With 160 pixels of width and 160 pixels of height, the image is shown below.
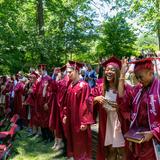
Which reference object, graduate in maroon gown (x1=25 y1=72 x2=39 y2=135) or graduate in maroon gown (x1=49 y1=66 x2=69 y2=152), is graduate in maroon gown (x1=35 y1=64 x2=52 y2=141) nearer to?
graduate in maroon gown (x1=25 y1=72 x2=39 y2=135)

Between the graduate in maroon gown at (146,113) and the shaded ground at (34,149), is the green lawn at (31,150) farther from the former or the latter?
the graduate in maroon gown at (146,113)

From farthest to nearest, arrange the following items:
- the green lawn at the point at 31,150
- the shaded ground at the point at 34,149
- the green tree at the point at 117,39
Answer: the green tree at the point at 117,39 → the green lawn at the point at 31,150 → the shaded ground at the point at 34,149

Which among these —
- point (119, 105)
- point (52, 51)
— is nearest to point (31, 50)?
point (52, 51)

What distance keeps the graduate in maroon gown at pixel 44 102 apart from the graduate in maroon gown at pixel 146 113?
6094 mm

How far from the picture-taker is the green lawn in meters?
9.08

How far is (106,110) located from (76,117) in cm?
109

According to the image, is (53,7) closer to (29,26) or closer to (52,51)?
(29,26)

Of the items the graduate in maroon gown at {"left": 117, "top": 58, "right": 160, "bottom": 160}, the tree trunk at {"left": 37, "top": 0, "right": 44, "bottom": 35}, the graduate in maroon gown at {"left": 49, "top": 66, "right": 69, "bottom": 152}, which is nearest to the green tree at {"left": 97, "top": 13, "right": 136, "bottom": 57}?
the tree trunk at {"left": 37, "top": 0, "right": 44, "bottom": 35}

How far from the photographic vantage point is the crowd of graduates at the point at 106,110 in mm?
4395

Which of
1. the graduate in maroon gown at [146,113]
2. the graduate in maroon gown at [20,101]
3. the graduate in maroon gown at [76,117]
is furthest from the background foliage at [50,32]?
the graduate in maroon gown at [146,113]

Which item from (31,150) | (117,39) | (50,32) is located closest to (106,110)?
(31,150)

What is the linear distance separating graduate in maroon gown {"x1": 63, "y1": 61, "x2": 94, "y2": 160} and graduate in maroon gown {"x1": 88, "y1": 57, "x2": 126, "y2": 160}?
521 mm

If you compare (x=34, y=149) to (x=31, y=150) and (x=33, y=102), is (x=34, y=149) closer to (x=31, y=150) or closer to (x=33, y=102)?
(x=31, y=150)

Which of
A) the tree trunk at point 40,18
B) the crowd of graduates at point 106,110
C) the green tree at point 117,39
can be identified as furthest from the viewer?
the green tree at point 117,39
